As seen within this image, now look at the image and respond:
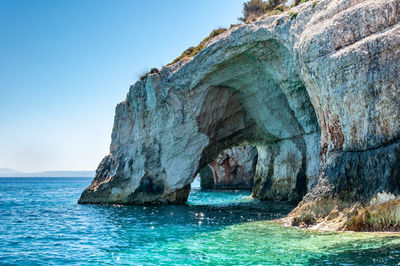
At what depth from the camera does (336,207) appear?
1456cm

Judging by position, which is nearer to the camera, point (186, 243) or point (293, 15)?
point (186, 243)

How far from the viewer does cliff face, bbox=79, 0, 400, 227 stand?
46.3 feet

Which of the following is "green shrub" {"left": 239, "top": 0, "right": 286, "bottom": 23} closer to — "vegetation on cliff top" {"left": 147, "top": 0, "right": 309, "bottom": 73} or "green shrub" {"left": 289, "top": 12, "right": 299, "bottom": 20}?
"vegetation on cliff top" {"left": 147, "top": 0, "right": 309, "bottom": 73}

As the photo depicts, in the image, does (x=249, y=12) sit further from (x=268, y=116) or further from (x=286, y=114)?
(x=286, y=114)

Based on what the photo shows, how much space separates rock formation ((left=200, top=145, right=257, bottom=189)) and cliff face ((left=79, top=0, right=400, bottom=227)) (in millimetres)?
18109

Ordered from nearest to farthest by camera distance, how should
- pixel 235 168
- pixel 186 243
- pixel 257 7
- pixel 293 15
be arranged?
pixel 186 243, pixel 293 15, pixel 257 7, pixel 235 168

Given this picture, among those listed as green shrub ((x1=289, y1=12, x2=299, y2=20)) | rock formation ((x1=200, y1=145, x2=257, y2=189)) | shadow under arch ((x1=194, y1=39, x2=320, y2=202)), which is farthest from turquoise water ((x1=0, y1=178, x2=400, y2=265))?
rock formation ((x1=200, y1=145, x2=257, y2=189))

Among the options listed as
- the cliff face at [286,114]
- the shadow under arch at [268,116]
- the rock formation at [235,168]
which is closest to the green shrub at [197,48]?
the cliff face at [286,114]

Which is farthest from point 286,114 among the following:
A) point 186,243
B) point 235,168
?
point 235,168

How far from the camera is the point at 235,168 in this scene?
185 ft

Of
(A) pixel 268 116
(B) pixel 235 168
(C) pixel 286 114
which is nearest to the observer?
(C) pixel 286 114

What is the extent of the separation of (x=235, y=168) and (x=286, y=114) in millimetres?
29797

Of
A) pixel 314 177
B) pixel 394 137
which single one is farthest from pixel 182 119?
pixel 394 137

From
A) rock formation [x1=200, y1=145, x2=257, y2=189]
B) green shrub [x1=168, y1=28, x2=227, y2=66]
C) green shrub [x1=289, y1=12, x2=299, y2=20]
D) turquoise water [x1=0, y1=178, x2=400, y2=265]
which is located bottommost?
turquoise water [x1=0, y1=178, x2=400, y2=265]
